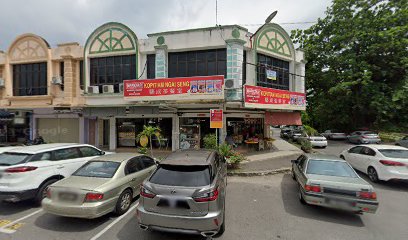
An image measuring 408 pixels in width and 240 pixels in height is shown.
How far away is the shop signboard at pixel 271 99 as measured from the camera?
38.3ft

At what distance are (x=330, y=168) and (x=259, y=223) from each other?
3.06 meters

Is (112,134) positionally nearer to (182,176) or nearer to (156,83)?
(156,83)

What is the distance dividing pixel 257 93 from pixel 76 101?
13.2 meters

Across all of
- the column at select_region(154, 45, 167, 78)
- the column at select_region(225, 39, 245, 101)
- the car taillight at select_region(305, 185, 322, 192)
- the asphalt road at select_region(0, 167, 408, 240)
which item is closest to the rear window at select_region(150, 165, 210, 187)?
the asphalt road at select_region(0, 167, 408, 240)

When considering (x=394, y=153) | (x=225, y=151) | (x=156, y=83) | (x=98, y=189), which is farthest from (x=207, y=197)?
(x=156, y=83)

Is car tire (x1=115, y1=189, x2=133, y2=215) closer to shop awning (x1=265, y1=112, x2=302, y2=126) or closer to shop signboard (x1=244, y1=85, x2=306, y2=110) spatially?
shop signboard (x1=244, y1=85, x2=306, y2=110)

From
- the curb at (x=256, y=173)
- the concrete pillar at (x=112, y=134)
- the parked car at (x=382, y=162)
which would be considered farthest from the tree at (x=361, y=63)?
the concrete pillar at (x=112, y=134)

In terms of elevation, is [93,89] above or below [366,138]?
above

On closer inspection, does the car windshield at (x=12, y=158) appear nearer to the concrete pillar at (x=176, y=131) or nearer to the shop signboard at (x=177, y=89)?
the shop signboard at (x=177, y=89)

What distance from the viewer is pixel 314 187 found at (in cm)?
547

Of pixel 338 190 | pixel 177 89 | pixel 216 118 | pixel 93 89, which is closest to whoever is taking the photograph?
pixel 338 190

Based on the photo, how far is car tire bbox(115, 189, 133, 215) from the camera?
5.30 meters

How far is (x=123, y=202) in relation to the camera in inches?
217

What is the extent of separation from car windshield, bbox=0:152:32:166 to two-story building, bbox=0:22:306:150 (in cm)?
667
